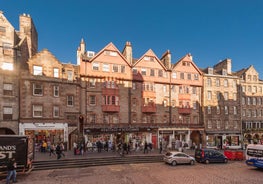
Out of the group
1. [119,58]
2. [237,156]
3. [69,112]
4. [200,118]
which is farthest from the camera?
[200,118]

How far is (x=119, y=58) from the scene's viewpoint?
32812 mm

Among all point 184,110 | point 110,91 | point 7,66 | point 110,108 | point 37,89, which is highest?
point 7,66

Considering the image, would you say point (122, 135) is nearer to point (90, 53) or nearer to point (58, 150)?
point (58, 150)

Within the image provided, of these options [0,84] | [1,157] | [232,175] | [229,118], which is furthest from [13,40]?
[229,118]

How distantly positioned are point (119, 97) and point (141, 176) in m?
17.6

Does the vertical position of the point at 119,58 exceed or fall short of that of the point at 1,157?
it exceeds it

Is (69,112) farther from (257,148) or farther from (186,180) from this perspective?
(257,148)

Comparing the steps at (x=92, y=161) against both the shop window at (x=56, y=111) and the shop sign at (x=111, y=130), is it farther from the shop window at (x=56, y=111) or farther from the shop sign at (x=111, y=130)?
the shop window at (x=56, y=111)

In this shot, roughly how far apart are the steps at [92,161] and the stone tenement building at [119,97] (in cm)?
833

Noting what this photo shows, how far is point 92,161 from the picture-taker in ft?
68.6

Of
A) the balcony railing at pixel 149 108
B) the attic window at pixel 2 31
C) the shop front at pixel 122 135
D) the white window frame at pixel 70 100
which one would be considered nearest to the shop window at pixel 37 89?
the white window frame at pixel 70 100

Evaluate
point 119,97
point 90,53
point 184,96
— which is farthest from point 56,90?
point 184,96

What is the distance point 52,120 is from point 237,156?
26.8 meters

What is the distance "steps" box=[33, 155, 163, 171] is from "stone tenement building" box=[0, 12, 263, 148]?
8.33 metres
